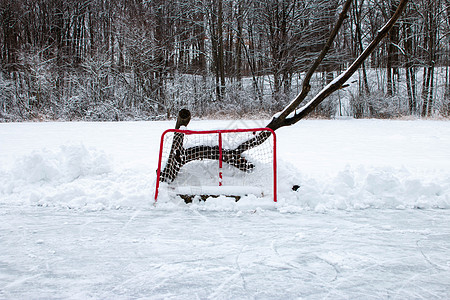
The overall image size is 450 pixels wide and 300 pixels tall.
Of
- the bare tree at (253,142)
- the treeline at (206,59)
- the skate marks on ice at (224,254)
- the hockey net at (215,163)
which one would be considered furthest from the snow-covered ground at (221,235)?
the treeline at (206,59)

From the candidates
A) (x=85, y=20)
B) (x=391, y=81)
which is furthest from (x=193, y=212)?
(x=85, y=20)

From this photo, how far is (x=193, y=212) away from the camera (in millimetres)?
3684

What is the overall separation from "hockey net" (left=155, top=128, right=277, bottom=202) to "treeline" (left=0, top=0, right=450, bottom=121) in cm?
1027

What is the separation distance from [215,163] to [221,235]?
1.76m

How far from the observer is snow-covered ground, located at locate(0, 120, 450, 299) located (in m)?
2.18

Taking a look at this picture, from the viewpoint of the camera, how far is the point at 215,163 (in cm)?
463

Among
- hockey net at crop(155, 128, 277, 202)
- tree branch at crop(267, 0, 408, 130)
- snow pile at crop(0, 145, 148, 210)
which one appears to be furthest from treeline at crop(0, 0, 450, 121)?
snow pile at crop(0, 145, 148, 210)

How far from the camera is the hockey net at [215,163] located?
4.27 metres

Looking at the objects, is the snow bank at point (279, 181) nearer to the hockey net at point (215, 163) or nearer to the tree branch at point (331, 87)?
the hockey net at point (215, 163)

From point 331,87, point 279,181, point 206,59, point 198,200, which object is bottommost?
point 198,200

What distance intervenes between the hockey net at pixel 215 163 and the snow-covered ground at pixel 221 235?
30 cm

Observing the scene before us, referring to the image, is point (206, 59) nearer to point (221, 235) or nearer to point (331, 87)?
point (331, 87)

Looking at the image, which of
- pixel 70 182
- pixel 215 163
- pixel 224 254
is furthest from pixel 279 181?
pixel 70 182

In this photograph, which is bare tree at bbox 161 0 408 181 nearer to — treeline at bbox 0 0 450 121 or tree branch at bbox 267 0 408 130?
tree branch at bbox 267 0 408 130
